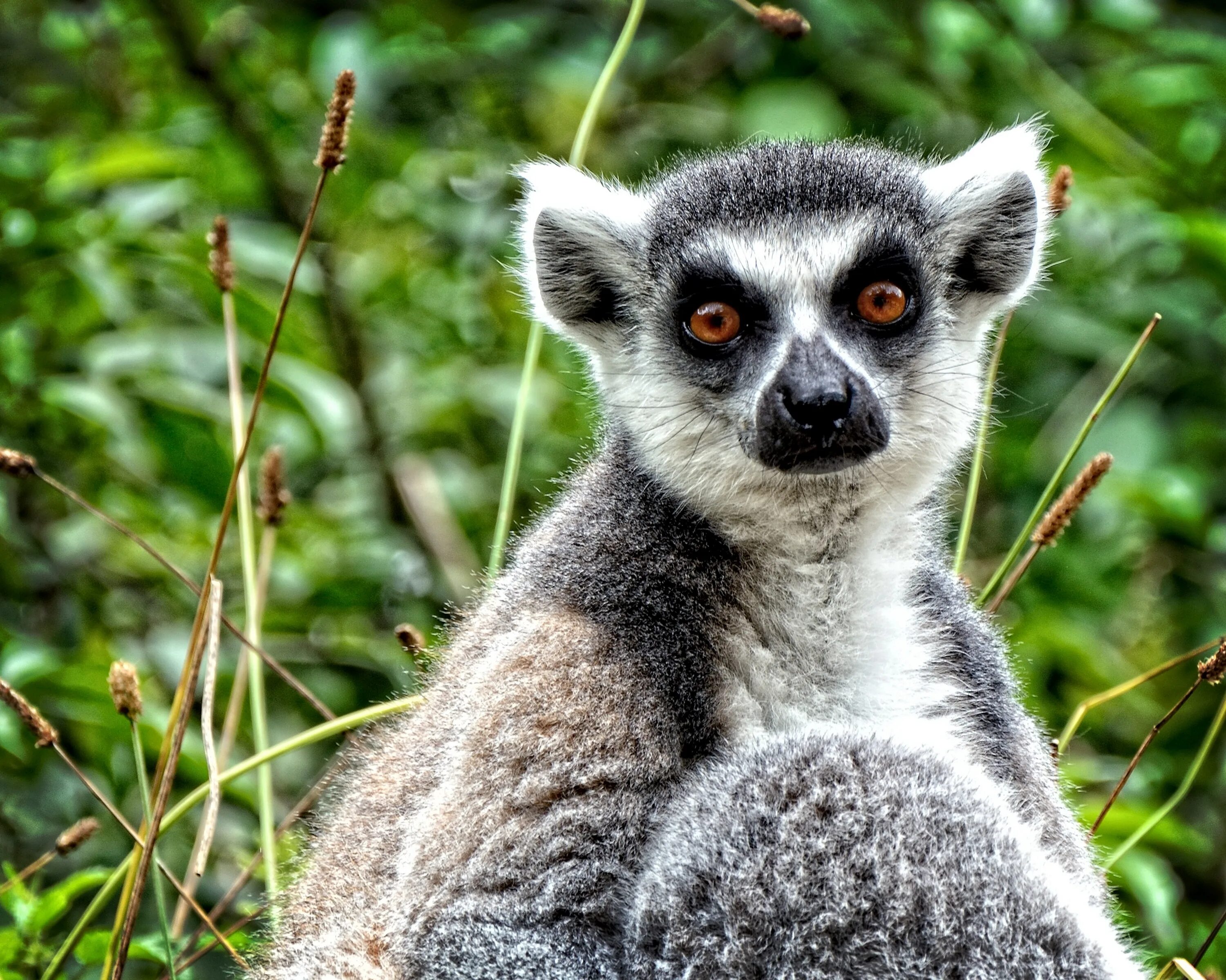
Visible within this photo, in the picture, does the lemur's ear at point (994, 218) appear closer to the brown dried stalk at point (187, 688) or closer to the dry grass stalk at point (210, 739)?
the brown dried stalk at point (187, 688)

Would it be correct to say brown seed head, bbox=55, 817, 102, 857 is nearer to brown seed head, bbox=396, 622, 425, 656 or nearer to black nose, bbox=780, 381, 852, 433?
brown seed head, bbox=396, 622, 425, 656

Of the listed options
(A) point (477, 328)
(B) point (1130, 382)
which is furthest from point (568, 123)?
(B) point (1130, 382)

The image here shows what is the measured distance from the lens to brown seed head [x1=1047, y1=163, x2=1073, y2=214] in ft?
12.1

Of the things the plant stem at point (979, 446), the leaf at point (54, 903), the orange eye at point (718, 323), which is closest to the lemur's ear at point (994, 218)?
the plant stem at point (979, 446)

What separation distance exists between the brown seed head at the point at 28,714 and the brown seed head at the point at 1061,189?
2810mm

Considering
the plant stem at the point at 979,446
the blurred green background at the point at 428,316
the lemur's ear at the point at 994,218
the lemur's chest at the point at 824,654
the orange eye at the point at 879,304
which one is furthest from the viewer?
the blurred green background at the point at 428,316

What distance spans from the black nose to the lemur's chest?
0.34 metres

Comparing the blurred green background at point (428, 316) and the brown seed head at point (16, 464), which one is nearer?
the brown seed head at point (16, 464)

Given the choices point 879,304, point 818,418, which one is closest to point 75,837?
point 818,418

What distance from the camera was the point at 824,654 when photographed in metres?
3.18

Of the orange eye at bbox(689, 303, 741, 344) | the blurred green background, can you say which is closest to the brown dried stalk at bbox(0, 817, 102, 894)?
the blurred green background

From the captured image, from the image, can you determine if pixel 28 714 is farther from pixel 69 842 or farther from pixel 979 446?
pixel 979 446

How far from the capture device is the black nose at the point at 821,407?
3146 millimetres

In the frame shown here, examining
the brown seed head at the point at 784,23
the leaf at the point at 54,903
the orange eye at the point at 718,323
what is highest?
the brown seed head at the point at 784,23
